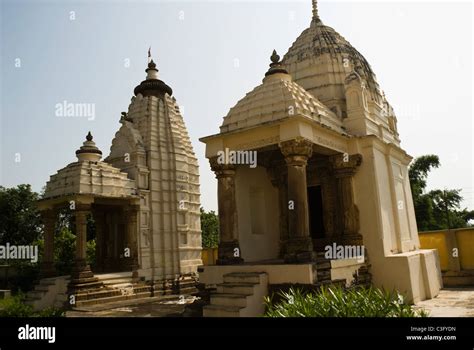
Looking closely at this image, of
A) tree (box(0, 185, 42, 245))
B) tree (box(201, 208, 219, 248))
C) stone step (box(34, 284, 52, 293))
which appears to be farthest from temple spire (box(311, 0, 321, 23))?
tree (box(201, 208, 219, 248))

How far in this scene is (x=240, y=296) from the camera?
391 inches

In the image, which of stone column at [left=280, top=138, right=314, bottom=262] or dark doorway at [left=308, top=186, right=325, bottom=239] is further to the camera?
dark doorway at [left=308, top=186, right=325, bottom=239]

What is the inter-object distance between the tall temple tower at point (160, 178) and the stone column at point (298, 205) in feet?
37.5

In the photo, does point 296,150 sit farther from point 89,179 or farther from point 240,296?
point 89,179

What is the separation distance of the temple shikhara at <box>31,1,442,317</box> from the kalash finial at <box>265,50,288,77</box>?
0.15ft

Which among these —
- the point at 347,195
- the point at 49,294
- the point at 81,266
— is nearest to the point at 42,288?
the point at 49,294

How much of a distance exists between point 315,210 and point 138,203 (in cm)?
964

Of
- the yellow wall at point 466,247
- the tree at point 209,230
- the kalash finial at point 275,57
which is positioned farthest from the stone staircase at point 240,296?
the tree at point 209,230

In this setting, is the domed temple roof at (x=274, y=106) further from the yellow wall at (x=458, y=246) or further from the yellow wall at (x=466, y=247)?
the yellow wall at (x=466, y=247)

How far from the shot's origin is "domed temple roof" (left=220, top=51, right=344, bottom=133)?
11.6m

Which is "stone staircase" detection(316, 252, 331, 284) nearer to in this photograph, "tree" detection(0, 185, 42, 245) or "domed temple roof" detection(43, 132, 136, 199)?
"domed temple roof" detection(43, 132, 136, 199)

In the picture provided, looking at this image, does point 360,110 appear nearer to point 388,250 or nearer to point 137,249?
point 388,250

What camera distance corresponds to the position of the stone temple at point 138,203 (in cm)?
1812
